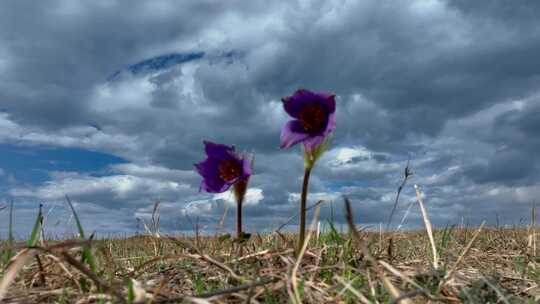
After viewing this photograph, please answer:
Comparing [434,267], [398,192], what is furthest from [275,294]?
[398,192]

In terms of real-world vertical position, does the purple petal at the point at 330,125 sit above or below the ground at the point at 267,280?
above

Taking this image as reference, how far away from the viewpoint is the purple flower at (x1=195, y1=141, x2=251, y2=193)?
3.21 m

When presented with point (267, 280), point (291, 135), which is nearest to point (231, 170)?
point (291, 135)

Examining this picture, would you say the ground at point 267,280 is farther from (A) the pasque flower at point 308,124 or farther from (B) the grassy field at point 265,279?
(A) the pasque flower at point 308,124

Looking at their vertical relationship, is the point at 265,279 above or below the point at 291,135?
below

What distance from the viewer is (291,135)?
2898 mm

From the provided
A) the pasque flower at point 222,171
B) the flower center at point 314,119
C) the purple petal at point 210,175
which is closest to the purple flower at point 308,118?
the flower center at point 314,119

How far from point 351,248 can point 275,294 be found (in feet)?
2.91

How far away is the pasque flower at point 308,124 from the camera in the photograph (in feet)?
9.28

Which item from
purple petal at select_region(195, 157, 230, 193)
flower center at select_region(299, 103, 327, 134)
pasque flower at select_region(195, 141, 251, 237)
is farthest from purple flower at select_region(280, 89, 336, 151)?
purple petal at select_region(195, 157, 230, 193)

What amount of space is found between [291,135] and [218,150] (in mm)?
531

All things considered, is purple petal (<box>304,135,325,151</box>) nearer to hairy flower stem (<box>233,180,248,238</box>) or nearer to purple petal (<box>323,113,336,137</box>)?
purple petal (<box>323,113,336,137</box>)

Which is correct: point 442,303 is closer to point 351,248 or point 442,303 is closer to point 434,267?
point 434,267

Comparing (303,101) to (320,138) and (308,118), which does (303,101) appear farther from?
(320,138)
